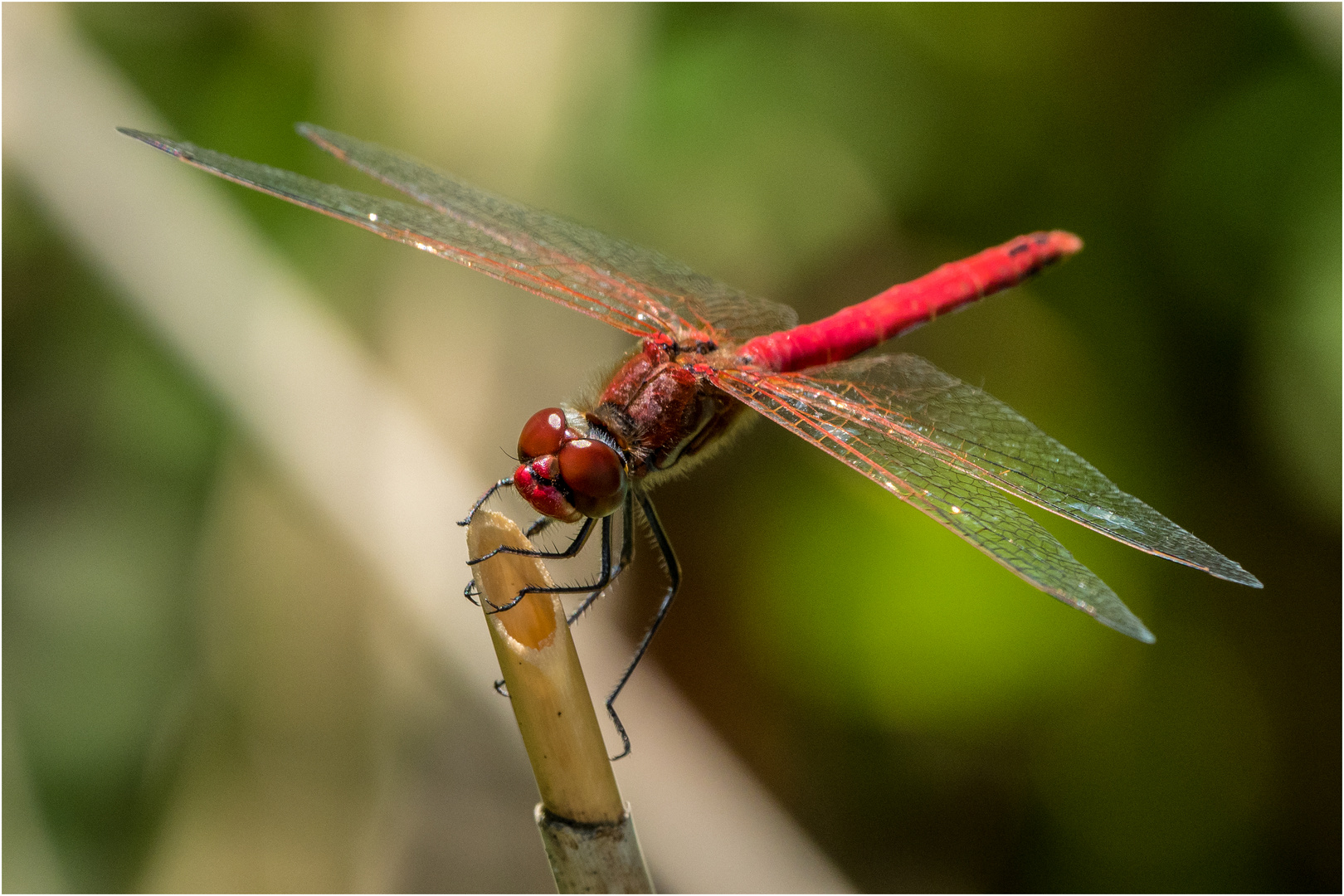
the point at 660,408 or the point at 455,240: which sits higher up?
the point at 455,240

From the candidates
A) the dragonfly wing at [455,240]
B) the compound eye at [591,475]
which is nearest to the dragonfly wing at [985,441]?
the dragonfly wing at [455,240]

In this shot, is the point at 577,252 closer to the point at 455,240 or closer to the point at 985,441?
the point at 455,240

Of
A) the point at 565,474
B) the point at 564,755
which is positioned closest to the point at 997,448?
the point at 565,474

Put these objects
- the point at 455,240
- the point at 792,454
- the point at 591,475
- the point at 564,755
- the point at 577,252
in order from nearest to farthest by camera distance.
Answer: the point at 564,755, the point at 591,475, the point at 455,240, the point at 577,252, the point at 792,454

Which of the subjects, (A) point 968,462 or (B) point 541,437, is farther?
(A) point 968,462

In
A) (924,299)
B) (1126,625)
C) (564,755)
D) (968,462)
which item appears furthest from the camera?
(924,299)

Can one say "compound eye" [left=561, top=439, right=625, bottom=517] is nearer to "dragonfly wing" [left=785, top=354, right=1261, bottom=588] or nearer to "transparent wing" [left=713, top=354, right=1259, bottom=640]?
"transparent wing" [left=713, top=354, right=1259, bottom=640]

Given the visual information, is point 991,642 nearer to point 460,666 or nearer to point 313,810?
point 460,666
